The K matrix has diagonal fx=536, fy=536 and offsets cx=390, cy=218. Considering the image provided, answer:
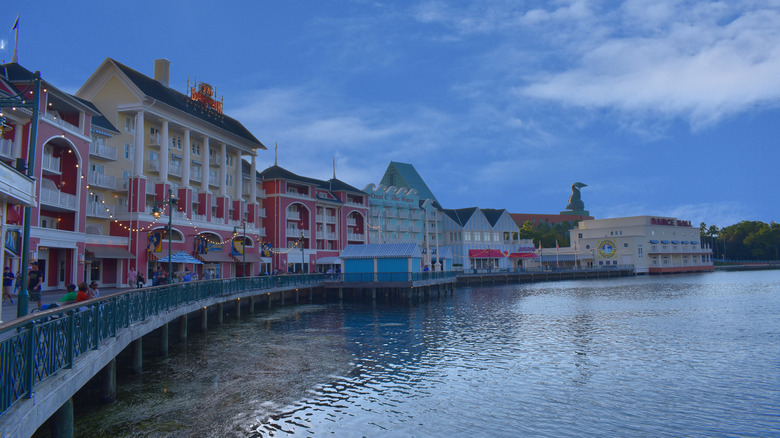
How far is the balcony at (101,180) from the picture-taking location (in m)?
43.4

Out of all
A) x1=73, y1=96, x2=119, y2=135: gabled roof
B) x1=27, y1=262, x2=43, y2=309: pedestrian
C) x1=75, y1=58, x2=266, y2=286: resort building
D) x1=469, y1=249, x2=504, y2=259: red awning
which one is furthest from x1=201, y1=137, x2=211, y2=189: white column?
x1=469, y1=249, x2=504, y2=259: red awning

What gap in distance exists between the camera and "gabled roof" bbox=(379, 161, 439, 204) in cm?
10981

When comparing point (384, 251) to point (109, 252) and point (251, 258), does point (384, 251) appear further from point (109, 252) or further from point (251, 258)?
point (109, 252)

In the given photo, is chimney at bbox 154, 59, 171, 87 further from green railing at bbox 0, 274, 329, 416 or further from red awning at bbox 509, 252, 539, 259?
red awning at bbox 509, 252, 539, 259

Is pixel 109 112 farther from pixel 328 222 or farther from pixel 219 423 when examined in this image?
pixel 219 423

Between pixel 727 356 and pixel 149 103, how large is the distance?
46.1 m

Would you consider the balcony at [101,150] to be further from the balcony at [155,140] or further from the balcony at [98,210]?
the balcony at [155,140]

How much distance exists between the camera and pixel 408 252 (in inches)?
2023

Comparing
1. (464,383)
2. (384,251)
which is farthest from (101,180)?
(464,383)

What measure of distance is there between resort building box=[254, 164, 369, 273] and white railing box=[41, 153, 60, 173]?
27650mm

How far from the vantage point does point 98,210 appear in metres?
43.6

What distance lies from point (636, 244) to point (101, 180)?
105213 millimetres

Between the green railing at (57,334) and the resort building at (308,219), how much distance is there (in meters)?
44.6

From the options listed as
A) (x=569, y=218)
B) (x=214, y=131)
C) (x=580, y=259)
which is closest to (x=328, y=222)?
(x=214, y=131)
